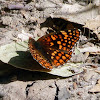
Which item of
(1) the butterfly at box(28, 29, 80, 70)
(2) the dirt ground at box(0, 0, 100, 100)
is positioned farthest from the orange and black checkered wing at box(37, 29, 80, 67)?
(2) the dirt ground at box(0, 0, 100, 100)

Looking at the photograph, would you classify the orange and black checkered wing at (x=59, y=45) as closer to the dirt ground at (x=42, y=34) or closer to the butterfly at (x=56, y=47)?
the butterfly at (x=56, y=47)

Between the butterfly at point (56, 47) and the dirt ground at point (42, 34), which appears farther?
the butterfly at point (56, 47)

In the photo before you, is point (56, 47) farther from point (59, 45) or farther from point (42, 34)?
point (42, 34)

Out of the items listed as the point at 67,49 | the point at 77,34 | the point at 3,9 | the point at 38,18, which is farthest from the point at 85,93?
the point at 3,9

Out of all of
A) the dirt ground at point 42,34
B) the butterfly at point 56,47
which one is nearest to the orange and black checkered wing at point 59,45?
the butterfly at point 56,47

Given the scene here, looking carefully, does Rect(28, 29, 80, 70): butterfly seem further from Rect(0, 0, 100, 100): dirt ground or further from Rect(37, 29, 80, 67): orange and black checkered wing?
Rect(0, 0, 100, 100): dirt ground
